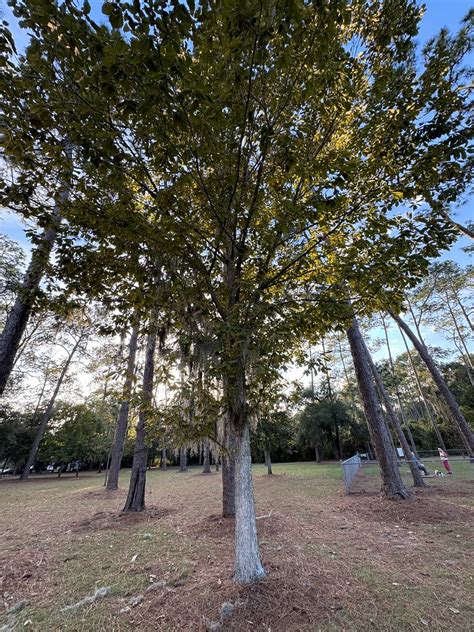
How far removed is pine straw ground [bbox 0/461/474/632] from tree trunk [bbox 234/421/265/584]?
14 centimetres

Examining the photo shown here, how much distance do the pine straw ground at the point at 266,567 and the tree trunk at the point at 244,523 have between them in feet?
0.45

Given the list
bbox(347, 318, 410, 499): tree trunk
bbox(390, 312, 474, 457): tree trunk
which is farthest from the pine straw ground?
bbox(390, 312, 474, 457): tree trunk

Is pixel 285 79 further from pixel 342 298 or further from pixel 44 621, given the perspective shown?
pixel 44 621

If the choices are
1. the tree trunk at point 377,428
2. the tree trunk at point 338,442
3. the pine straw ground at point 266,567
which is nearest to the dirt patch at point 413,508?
the pine straw ground at point 266,567

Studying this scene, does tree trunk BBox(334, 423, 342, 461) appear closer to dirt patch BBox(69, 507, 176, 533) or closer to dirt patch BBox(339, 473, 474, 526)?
dirt patch BBox(339, 473, 474, 526)

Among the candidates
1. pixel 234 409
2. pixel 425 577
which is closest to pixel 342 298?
pixel 234 409

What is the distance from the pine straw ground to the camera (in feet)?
8.21

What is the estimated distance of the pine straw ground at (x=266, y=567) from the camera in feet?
8.21

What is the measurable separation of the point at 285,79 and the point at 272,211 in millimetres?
1395

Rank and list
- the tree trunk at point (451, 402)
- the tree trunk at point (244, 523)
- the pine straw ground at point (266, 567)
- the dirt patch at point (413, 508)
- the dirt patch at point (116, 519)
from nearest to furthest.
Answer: the pine straw ground at point (266, 567) < the tree trunk at point (244, 523) < the dirt patch at point (413, 508) < the dirt patch at point (116, 519) < the tree trunk at point (451, 402)

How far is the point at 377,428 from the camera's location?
722cm

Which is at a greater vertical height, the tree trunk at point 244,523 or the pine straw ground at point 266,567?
the tree trunk at point 244,523

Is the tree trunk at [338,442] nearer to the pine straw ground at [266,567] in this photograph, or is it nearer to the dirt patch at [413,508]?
the dirt patch at [413,508]

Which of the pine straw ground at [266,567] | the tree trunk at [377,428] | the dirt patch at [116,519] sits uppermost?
the tree trunk at [377,428]
